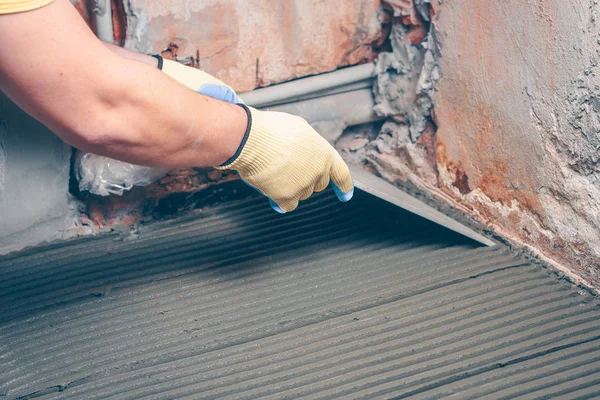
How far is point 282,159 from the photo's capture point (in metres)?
1.77

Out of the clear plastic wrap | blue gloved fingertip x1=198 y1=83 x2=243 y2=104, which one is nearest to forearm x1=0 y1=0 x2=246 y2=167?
blue gloved fingertip x1=198 y1=83 x2=243 y2=104

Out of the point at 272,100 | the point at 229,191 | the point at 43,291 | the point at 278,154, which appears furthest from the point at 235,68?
the point at 43,291

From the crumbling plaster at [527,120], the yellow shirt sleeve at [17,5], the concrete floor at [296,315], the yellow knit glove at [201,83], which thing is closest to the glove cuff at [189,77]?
the yellow knit glove at [201,83]

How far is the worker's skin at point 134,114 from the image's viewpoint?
4.10 ft

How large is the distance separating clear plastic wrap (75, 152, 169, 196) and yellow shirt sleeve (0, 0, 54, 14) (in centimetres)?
116

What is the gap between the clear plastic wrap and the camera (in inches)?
92.4

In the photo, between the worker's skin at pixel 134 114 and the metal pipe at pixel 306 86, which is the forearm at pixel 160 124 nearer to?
the worker's skin at pixel 134 114

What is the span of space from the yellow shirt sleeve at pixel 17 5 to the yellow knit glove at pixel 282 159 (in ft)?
2.08

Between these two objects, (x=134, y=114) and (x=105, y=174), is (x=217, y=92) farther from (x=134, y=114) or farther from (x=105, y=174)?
(x=105, y=174)

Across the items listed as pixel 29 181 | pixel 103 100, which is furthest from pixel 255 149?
pixel 29 181

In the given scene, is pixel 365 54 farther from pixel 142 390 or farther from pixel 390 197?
pixel 142 390

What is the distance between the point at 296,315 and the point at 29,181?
116 cm

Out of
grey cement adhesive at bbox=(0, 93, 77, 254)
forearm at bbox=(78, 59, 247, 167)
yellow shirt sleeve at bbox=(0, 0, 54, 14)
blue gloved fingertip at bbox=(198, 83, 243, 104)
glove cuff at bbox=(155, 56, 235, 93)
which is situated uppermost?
yellow shirt sleeve at bbox=(0, 0, 54, 14)

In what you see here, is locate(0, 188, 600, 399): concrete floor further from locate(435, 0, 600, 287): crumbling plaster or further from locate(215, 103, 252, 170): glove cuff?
locate(215, 103, 252, 170): glove cuff
